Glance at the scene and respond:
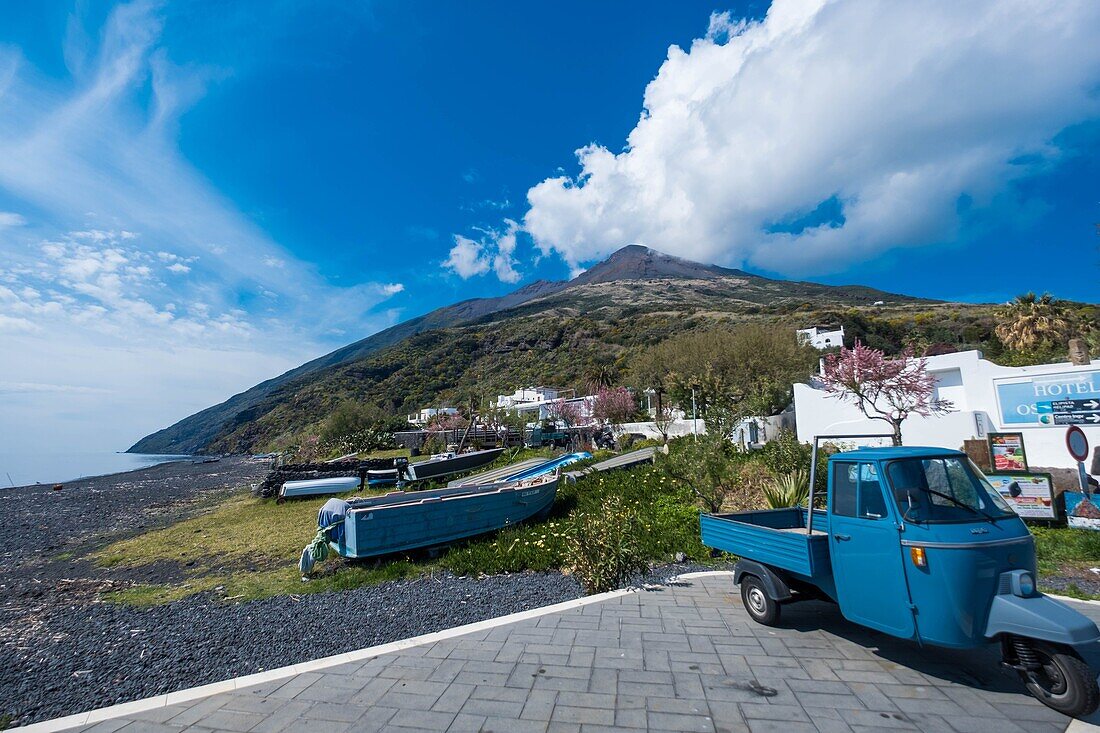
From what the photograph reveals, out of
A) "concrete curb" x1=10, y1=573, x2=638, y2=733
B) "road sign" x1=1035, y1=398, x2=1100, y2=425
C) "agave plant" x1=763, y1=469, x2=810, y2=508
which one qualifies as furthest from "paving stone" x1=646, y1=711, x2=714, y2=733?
"road sign" x1=1035, y1=398, x2=1100, y2=425

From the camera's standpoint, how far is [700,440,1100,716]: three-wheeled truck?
3135 mm

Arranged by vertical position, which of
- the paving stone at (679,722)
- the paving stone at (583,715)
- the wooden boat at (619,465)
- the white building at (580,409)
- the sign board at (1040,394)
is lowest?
the paving stone at (679,722)

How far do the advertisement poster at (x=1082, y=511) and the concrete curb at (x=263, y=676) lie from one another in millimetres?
8454

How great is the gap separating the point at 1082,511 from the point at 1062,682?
721cm

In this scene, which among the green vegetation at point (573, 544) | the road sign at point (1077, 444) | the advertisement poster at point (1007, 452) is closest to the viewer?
the road sign at point (1077, 444)

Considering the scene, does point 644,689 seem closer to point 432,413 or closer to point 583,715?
point 583,715

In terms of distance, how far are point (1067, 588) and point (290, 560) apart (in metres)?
12.1

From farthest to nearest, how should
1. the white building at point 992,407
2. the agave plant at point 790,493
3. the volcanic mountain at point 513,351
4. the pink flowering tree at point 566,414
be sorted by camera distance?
the volcanic mountain at point 513,351
the pink flowering tree at point 566,414
the white building at point 992,407
the agave plant at point 790,493

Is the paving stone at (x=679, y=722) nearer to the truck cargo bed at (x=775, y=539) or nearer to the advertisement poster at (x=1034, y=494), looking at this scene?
the truck cargo bed at (x=775, y=539)

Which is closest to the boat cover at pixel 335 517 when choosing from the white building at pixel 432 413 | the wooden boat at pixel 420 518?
the wooden boat at pixel 420 518

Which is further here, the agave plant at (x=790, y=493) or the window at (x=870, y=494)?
the agave plant at (x=790, y=493)

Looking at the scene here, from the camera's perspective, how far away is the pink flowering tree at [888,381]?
1544 centimetres

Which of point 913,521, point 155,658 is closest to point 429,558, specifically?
point 155,658

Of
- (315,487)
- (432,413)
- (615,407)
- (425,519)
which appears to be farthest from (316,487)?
(432,413)
